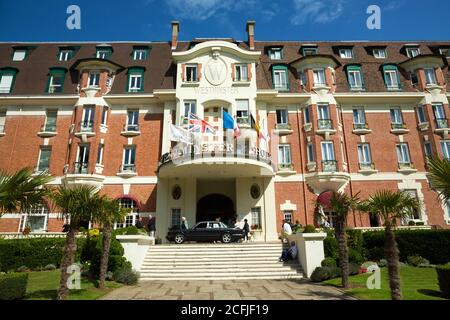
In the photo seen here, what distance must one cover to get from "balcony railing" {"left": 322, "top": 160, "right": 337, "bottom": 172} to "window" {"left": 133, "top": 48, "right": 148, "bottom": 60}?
2035 centimetres

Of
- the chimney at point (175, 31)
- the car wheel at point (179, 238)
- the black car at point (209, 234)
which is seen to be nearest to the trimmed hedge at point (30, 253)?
the car wheel at point (179, 238)

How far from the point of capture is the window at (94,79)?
90.0 feet

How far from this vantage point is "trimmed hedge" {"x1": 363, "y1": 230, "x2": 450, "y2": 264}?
1786cm

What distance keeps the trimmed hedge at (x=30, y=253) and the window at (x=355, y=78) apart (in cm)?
2584

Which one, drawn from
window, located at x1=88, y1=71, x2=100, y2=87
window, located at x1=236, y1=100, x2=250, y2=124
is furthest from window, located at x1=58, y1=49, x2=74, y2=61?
window, located at x1=236, y1=100, x2=250, y2=124

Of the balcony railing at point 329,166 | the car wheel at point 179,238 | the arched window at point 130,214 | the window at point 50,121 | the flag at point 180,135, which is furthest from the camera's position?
the window at point 50,121

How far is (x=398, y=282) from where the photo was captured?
9000 millimetres

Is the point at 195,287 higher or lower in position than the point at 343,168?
lower

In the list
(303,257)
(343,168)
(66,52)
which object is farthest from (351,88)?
(66,52)

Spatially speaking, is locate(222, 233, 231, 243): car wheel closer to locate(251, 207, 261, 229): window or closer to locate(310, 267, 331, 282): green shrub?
locate(251, 207, 261, 229): window

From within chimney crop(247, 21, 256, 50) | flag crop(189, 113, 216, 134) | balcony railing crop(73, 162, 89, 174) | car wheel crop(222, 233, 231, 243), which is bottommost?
car wheel crop(222, 233, 231, 243)

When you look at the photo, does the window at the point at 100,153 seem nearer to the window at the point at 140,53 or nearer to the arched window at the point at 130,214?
the arched window at the point at 130,214
